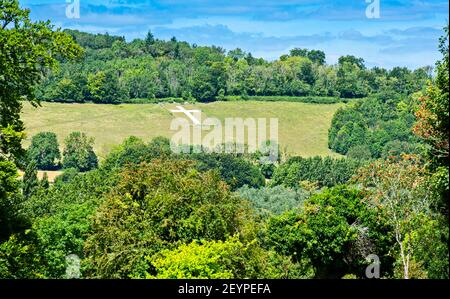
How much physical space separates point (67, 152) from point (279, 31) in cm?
5052

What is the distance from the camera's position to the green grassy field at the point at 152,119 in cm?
12550

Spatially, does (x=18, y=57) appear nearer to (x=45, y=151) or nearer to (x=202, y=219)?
(x=202, y=219)

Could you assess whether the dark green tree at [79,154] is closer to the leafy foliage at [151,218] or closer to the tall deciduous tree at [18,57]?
the leafy foliage at [151,218]

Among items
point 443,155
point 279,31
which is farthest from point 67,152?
point 443,155

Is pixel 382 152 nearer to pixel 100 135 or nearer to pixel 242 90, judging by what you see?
pixel 242 90

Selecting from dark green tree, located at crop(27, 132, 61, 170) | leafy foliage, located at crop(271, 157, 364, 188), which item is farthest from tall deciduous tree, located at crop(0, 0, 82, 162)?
dark green tree, located at crop(27, 132, 61, 170)

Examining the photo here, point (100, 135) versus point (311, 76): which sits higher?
point (311, 76)

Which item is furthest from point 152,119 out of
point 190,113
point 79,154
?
point 79,154

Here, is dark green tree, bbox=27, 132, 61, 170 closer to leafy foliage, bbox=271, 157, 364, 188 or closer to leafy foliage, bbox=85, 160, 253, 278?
leafy foliage, bbox=271, 157, 364, 188

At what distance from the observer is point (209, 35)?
16462 cm

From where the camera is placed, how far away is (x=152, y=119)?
133250mm

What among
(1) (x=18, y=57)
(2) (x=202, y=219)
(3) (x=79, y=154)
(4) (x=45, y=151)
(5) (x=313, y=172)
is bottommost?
(5) (x=313, y=172)

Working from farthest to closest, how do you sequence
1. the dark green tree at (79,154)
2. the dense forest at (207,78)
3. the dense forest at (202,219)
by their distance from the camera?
the dense forest at (207,78)
the dark green tree at (79,154)
the dense forest at (202,219)

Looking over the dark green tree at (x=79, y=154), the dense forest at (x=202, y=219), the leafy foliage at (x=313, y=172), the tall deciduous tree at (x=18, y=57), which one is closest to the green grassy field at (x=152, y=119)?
the dark green tree at (x=79, y=154)
